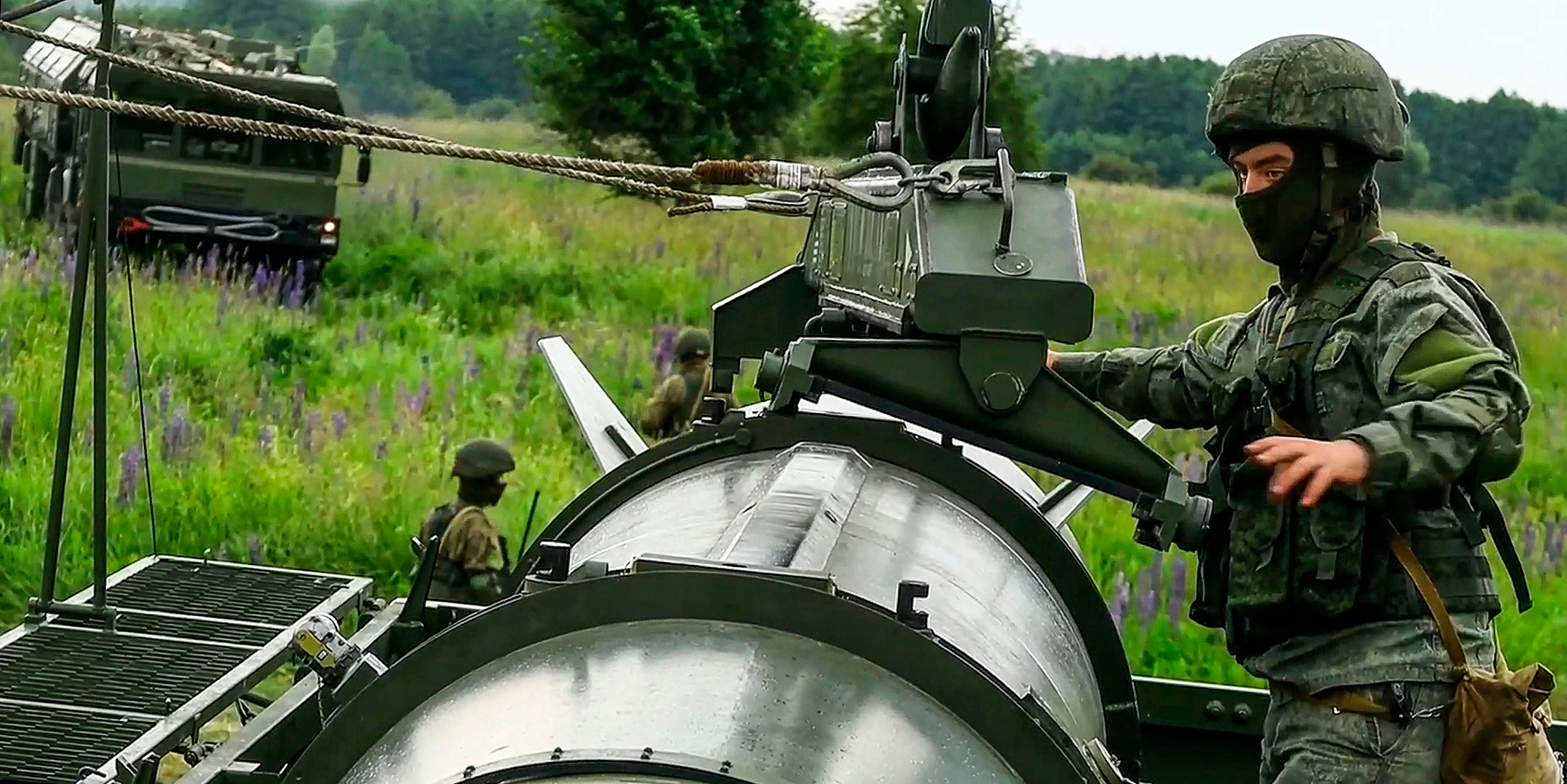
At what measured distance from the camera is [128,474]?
827 centimetres

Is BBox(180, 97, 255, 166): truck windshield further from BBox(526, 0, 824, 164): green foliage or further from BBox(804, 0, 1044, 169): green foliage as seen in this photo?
BBox(804, 0, 1044, 169): green foliage

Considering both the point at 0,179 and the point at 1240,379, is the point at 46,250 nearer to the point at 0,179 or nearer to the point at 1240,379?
the point at 0,179

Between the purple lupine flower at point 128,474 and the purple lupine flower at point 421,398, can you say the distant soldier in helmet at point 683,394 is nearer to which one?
the purple lupine flower at point 421,398

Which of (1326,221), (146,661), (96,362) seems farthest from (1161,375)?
(96,362)

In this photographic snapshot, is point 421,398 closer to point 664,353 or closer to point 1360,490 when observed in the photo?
point 664,353

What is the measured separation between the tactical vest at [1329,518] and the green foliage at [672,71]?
13520 millimetres

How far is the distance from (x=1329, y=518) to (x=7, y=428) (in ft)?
23.5

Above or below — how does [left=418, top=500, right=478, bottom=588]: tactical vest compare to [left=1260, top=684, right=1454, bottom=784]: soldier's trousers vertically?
below

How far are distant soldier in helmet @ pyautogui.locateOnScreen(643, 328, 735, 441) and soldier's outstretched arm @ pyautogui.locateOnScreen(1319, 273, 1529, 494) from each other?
5167 millimetres

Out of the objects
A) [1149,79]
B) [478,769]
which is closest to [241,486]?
[478,769]

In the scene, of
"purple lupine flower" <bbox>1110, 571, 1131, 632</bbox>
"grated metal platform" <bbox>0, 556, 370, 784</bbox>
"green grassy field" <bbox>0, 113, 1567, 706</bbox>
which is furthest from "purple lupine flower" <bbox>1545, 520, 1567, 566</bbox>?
"grated metal platform" <bbox>0, 556, 370, 784</bbox>

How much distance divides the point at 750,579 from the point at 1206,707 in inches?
85.9

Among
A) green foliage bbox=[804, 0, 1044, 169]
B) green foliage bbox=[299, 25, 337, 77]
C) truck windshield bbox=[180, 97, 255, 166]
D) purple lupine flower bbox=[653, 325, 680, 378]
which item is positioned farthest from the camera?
green foliage bbox=[299, 25, 337, 77]

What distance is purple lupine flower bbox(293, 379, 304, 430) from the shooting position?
9836mm
